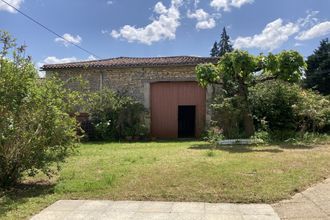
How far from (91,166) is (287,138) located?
7.84 m

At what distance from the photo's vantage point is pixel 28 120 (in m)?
6.04

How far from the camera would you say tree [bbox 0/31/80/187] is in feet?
19.4

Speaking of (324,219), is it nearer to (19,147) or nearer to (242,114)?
(19,147)

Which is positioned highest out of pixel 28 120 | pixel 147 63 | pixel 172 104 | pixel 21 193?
pixel 147 63

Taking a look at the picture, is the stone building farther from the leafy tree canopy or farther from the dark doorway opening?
the leafy tree canopy

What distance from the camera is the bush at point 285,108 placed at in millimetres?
13294

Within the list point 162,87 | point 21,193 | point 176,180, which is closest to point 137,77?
point 162,87

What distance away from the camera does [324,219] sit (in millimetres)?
4547

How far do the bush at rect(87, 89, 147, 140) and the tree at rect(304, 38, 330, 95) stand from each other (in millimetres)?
11369

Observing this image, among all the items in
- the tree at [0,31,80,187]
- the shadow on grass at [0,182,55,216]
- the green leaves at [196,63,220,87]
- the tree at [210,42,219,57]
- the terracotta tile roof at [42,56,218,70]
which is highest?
the tree at [210,42,219,57]

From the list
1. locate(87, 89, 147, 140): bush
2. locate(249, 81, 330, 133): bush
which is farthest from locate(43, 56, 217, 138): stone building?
locate(249, 81, 330, 133): bush

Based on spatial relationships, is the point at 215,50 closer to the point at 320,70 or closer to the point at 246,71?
the point at 320,70

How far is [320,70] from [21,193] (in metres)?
19.8

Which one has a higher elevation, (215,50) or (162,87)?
(215,50)
